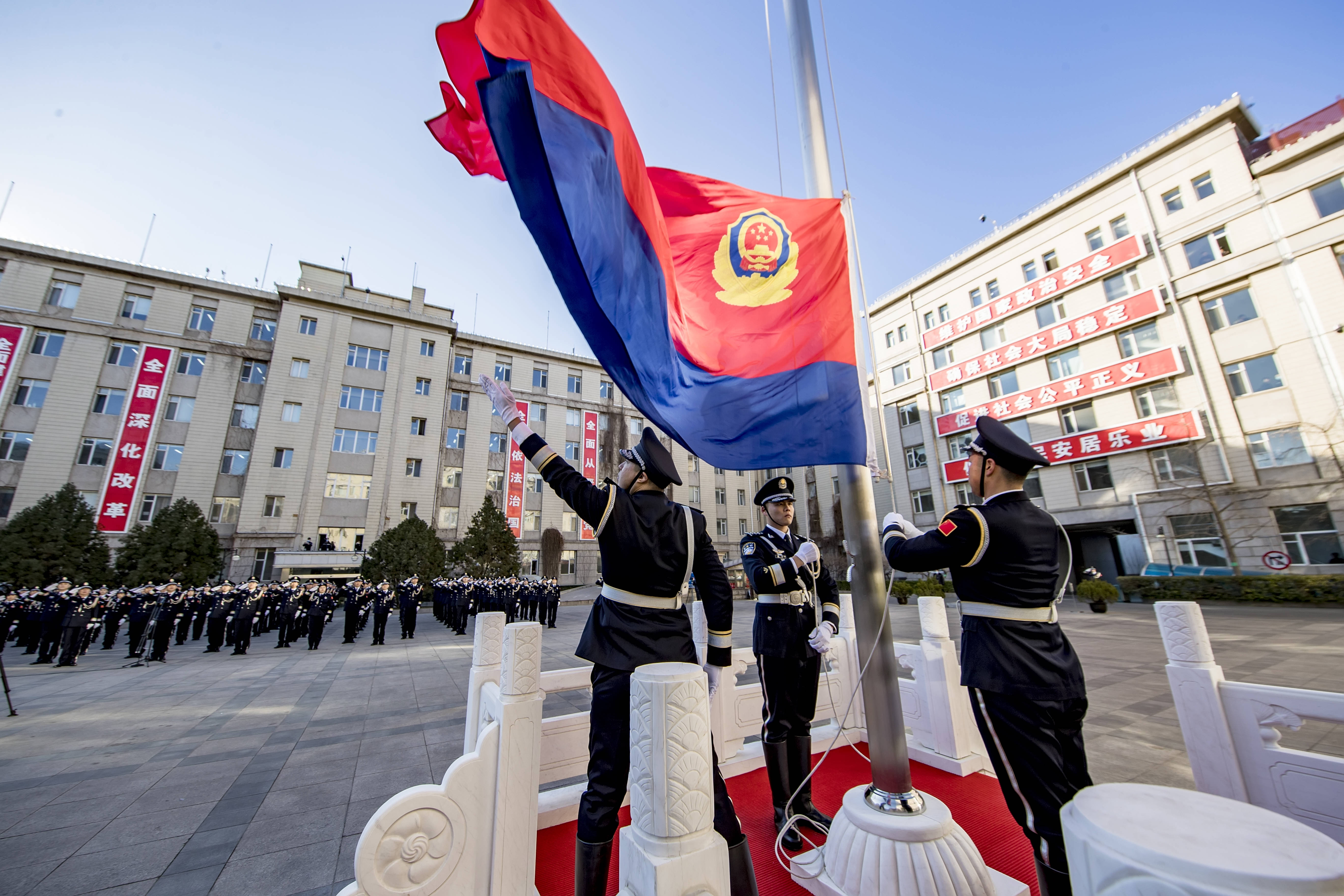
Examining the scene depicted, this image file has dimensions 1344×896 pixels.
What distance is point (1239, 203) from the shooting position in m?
17.3

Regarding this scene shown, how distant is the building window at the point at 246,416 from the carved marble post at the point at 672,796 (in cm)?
3062

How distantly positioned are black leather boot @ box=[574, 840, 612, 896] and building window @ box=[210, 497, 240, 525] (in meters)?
28.8

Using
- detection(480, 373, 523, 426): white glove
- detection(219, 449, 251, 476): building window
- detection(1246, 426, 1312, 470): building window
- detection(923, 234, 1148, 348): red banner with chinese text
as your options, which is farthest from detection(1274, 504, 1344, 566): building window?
detection(219, 449, 251, 476): building window

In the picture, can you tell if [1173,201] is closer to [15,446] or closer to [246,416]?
[246,416]

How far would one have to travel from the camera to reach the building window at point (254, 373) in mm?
24844

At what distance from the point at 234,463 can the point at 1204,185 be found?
4215 cm

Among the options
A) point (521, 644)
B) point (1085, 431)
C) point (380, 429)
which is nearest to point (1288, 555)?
point (1085, 431)

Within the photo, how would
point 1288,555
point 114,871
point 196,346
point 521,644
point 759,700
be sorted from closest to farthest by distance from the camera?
1. point 521,644
2. point 114,871
3. point 759,700
4. point 1288,555
5. point 196,346

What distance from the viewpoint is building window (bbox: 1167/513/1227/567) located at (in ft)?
55.7

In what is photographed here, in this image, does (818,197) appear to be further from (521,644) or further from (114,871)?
(114,871)

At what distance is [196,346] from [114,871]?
99.1ft

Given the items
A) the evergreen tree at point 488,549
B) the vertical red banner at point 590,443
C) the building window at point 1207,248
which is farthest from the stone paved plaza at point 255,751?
the vertical red banner at point 590,443

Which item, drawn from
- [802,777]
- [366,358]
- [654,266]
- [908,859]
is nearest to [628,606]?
[908,859]

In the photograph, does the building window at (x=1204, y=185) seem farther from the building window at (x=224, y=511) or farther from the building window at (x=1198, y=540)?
the building window at (x=224, y=511)
